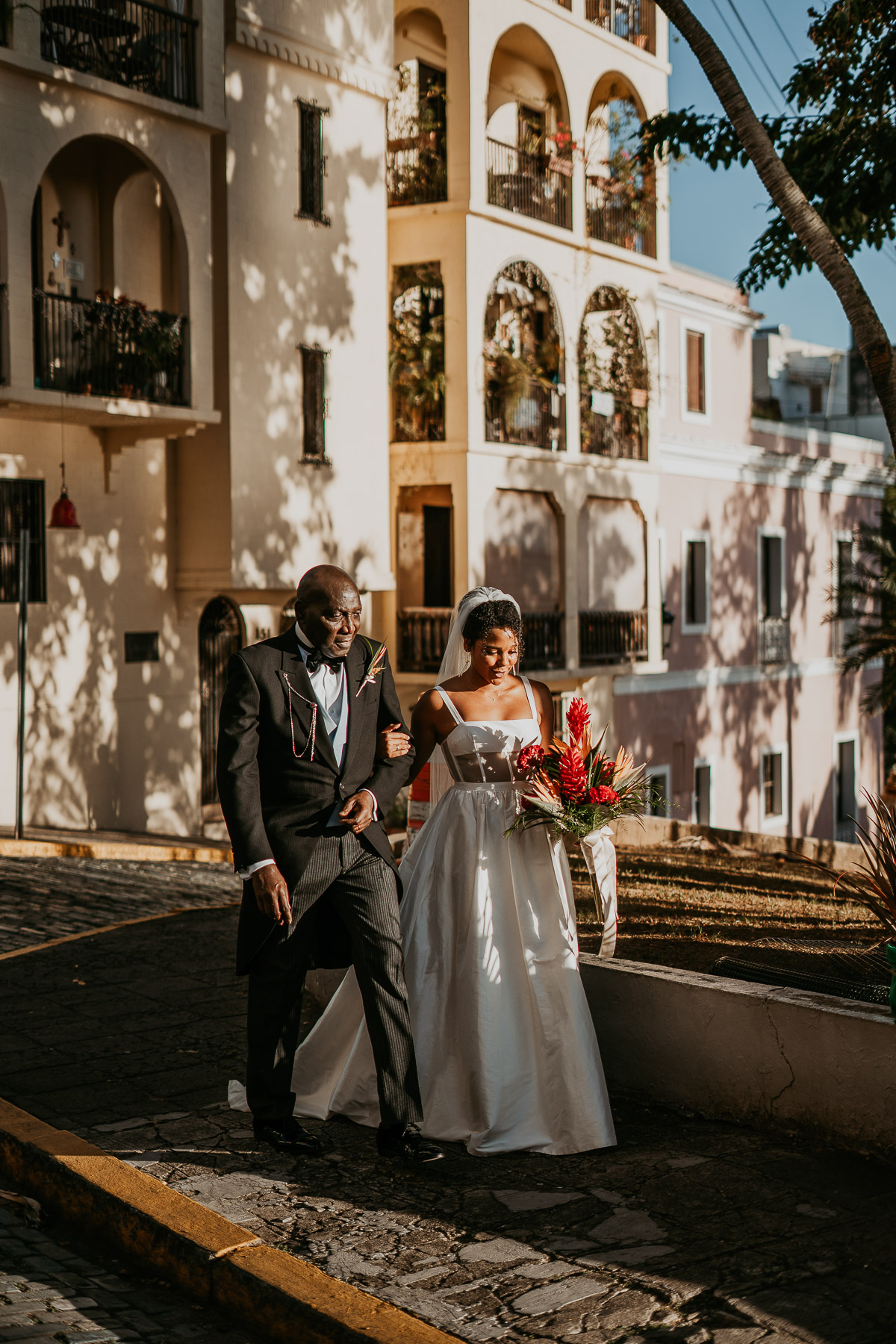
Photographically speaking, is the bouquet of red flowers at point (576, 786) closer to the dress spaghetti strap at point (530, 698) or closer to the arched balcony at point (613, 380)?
the dress spaghetti strap at point (530, 698)

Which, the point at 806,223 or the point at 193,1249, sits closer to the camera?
the point at 193,1249

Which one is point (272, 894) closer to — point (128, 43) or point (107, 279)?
point (107, 279)

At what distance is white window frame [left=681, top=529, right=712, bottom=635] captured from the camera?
94.3 ft

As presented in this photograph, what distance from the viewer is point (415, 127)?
75.0 ft

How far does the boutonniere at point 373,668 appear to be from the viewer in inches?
219

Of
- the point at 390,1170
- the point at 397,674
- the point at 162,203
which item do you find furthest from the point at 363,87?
the point at 390,1170

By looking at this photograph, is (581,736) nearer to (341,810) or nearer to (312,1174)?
(341,810)

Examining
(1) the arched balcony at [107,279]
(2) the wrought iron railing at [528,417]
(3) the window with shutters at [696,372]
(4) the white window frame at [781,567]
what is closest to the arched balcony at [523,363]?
(2) the wrought iron railing at [528,417]

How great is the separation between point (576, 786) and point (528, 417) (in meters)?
18.9

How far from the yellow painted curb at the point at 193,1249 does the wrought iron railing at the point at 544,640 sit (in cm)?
1852

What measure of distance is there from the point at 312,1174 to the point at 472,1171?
55cm

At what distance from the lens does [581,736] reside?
5.87 metres

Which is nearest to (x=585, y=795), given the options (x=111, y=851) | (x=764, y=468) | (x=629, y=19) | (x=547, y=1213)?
(x=547, y=1213)

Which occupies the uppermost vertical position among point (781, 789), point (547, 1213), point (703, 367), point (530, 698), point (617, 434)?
point (703, 367)
